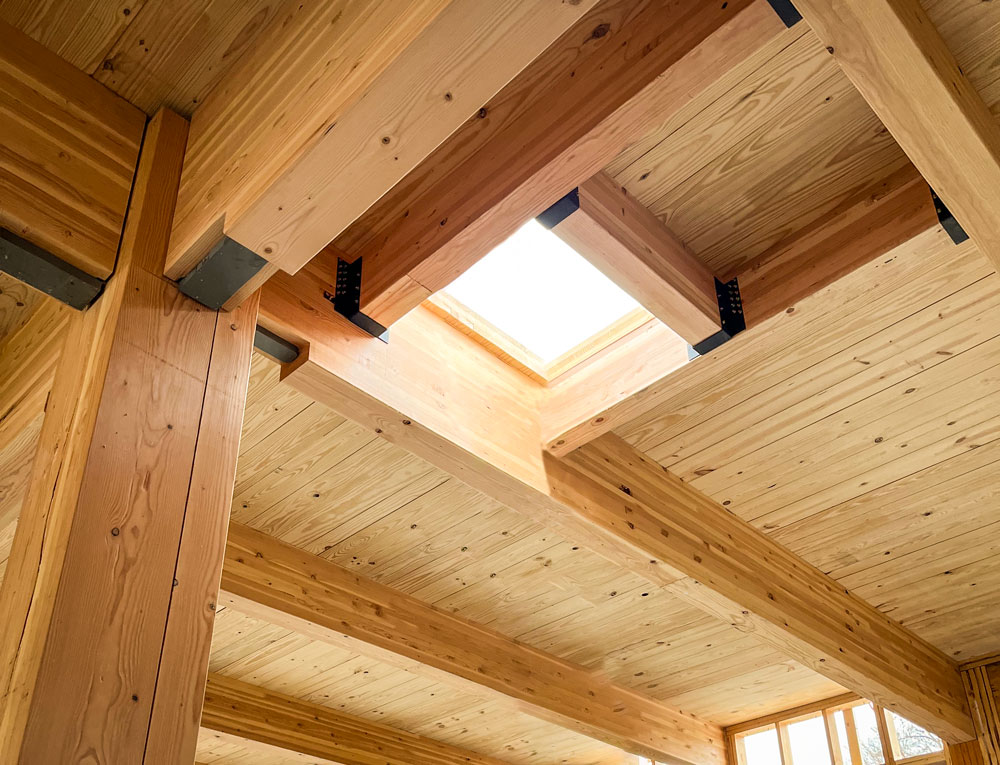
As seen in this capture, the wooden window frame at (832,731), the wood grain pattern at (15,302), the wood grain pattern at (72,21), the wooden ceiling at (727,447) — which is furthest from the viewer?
the wooden window frame at (832,731)

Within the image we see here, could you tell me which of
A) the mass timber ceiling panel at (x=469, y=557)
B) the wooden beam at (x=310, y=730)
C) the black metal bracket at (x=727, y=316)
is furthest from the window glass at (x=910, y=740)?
the black metal bracket at (x=727, y=316)

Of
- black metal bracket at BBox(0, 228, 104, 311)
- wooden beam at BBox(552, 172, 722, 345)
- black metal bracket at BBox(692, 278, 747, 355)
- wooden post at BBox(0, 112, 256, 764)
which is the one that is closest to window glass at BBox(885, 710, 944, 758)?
black metal bracket at BBox(692, 278, 747, 355)

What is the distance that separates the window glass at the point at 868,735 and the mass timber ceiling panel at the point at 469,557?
19cm

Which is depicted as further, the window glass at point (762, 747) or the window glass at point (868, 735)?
the window glass at point (762, 747)

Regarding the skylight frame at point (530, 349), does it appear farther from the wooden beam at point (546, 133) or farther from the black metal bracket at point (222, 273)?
the black metal bracket at point (222, 273)

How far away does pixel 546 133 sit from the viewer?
7.04ft

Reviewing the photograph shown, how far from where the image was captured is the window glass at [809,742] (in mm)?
5062

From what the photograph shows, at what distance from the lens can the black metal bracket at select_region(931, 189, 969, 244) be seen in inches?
93.0

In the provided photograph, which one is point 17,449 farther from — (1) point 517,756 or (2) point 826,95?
(1) point 517,756

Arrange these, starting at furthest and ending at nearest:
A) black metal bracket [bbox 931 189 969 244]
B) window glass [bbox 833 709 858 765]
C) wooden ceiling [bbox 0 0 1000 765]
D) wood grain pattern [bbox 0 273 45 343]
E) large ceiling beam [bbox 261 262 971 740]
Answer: window glass [bbox 833 709 858 765] → wood grain pattern [bbox 0 273 45 343] → large ceiling beam [bbox 261 262 971 740] → black metal bracket [bbox 931 189 969 244] → wooden ceiling [bbox 0 0 1000 765]

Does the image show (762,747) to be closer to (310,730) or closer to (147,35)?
(310,730)

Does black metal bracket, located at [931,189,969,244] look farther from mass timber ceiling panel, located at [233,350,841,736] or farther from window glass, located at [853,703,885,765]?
window glass, located at [853,703,885,765]

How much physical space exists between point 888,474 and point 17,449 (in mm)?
2930

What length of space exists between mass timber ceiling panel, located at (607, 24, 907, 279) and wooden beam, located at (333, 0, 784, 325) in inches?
12.6
